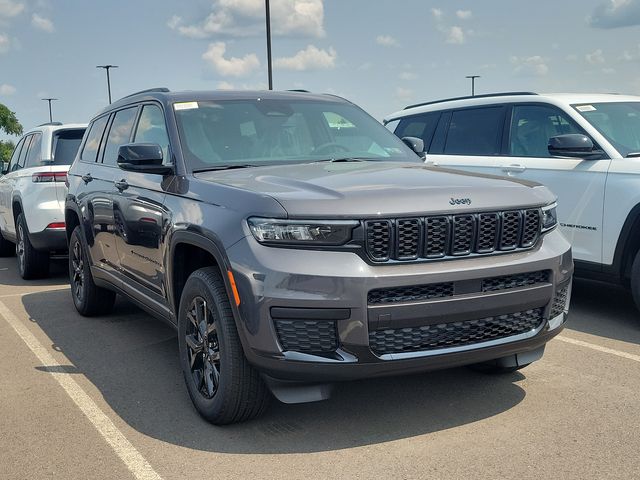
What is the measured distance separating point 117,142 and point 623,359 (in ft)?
13.3

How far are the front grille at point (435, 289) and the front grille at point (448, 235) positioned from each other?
0.47 ft

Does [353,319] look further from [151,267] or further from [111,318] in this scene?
[111,318]

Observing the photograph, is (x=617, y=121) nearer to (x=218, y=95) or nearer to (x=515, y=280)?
(x=515, y=280)

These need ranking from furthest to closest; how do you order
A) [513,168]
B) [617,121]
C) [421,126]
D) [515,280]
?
[421,126]
[513,168]
[617,121]
[515,280]

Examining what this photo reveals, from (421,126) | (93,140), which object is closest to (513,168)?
(421,126)

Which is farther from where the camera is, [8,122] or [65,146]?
[8,122]

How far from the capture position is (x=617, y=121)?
6484mm

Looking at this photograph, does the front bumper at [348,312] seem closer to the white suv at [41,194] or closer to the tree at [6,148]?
the white suv at [41,194]

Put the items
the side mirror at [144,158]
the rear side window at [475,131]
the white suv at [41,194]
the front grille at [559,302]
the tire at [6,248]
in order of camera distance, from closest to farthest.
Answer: the front grille at [559,302] < the side mirror at [144,158] < the rear side window at [475,131] < the white suv at [41,194] < the tire at [6,248]

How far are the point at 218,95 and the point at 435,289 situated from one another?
2.37m

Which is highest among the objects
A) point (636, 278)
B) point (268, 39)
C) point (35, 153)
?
point (268, 39)

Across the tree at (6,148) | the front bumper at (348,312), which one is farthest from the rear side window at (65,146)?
the tree at (6,148)

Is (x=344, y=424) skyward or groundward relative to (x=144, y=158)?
groundward

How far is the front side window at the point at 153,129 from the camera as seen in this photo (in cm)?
478
